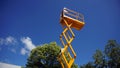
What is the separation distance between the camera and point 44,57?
16.5 m

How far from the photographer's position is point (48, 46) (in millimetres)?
17250

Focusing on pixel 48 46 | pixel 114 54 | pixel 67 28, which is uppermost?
pixel 48 46

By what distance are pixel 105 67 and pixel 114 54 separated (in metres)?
1.26

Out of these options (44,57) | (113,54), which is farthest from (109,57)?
(44,57)

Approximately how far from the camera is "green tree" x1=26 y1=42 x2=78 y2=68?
1644 cm

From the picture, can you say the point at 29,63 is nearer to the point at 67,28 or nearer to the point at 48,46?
the point at 48,46

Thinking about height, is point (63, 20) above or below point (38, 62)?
below

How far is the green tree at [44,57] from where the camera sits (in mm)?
16438

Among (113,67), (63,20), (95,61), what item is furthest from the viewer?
(95,61)

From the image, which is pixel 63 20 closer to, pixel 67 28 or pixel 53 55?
pixel 67 28

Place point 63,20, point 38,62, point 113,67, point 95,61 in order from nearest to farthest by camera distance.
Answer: point 63,20 < point 113,67 < point 95,61 < point 38,62

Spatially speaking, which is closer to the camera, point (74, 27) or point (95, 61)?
point (74, 27)

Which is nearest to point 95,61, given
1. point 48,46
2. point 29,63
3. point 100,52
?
point 100,52

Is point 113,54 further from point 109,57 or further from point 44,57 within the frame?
point 44,57
